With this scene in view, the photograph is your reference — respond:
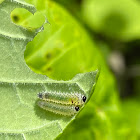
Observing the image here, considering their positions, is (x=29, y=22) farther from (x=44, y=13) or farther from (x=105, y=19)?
(x=105, y=19)

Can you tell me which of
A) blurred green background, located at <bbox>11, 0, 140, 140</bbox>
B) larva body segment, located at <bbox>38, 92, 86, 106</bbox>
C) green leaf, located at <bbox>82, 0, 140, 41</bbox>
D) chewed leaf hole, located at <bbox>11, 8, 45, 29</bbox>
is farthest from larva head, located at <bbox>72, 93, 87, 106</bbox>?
green leaf, located at <bbox>82, 0, 140, 41</bbox>

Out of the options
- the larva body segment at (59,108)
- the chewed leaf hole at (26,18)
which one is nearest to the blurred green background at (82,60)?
the chewed leaf hole at (26,18)

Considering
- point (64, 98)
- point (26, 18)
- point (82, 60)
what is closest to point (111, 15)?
point (82, 60)

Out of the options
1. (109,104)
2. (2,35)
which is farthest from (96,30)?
(2,35)

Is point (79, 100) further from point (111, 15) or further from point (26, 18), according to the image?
point (111, 15)

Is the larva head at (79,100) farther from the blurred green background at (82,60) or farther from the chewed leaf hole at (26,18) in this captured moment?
the chewed leaf hole at (26,18)
